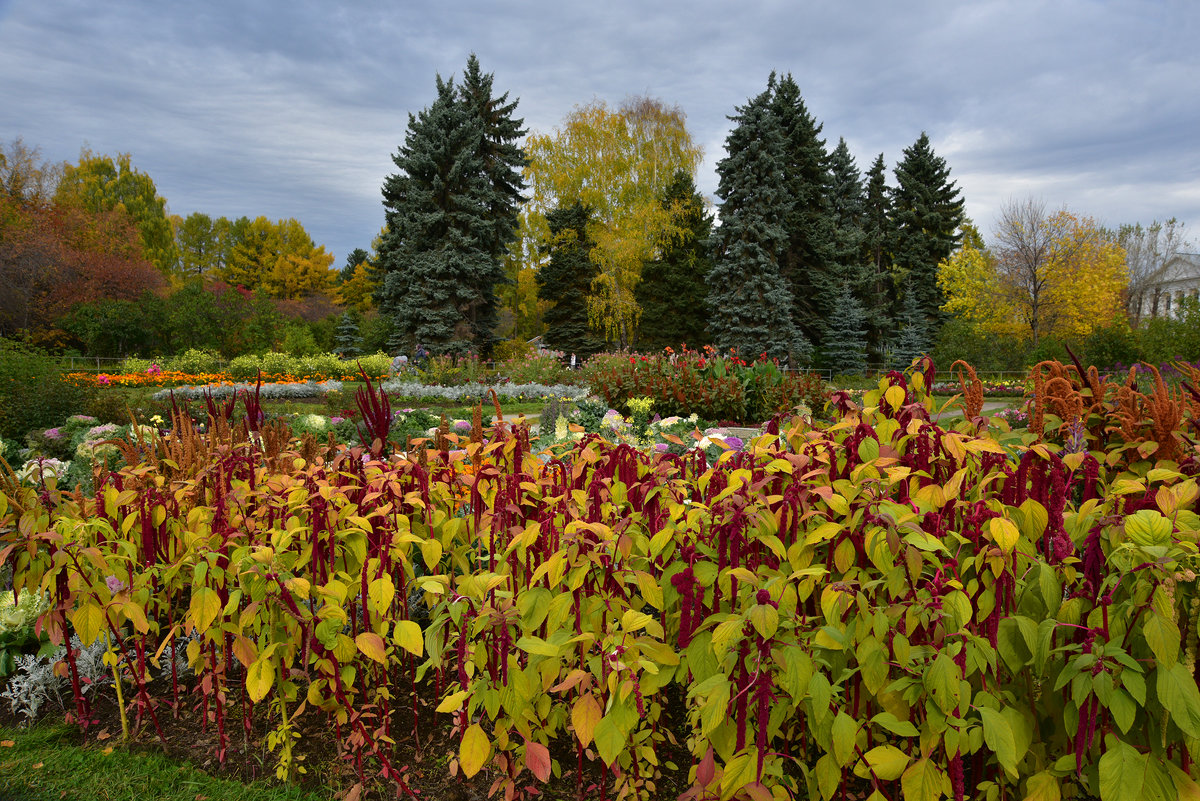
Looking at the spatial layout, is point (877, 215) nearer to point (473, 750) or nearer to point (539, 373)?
point (539, 373)

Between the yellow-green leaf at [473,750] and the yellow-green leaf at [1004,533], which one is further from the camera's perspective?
the yellow-green leaf at [473,750]

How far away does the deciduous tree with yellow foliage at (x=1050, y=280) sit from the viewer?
70.0 ft

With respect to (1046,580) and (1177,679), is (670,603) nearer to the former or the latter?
(1046,580)

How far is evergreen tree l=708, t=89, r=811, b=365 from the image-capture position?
2314cm

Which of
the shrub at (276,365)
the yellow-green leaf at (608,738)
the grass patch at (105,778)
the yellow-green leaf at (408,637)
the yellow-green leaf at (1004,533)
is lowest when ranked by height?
the grass patch at (105,778)

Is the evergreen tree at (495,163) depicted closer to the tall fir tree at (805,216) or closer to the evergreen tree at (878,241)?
the tall fir tree at (805,216)

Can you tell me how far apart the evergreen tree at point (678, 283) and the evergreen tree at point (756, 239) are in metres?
2.56

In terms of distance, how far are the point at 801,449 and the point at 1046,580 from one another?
64 centimetres

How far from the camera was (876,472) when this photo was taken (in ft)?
4.69

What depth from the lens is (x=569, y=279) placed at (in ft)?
89.4

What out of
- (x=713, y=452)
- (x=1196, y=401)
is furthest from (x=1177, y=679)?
(x=713, y=452)

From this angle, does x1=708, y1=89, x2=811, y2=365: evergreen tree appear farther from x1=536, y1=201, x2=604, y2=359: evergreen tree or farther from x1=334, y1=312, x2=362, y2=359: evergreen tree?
x1=334, y1=312, x2=362, y2=359: evergreen tree

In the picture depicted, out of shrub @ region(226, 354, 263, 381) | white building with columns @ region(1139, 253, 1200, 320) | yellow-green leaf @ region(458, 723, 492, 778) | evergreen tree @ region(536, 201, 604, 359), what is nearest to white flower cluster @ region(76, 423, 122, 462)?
yellow-green leaf @ region(458, 723, 492, 778)

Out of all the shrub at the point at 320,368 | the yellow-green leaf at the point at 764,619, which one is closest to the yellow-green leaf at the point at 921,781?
the yellow-green leaf at the point at 764,619
